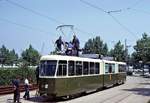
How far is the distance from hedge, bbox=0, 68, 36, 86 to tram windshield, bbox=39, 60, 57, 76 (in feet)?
28.1

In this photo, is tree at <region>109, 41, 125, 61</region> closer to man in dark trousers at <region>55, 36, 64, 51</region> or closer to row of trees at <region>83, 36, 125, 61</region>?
row of trees at <region>83, 36, 125, 61</region>

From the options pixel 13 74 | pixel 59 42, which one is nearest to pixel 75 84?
pixel 59 42

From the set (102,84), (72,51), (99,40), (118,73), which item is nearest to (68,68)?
(72,51)

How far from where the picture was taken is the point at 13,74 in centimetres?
3231

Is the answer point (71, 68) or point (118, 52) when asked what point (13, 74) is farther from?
point (118, 52)

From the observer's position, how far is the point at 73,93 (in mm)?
23953

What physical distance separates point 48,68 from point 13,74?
417 inches

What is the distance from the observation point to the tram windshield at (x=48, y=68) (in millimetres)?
22203

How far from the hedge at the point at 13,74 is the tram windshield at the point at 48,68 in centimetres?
857

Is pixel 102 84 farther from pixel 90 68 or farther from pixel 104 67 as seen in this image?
pixel 90 68

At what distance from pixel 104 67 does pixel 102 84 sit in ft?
5.14

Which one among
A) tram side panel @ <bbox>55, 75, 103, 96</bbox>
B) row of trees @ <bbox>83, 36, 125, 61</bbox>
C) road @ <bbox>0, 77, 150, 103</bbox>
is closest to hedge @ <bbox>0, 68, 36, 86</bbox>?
road @ <bbox>0, 77, 150, 103</bbox>

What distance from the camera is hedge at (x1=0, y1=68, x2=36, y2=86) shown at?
101ft

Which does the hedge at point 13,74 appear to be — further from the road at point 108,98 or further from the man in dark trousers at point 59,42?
the man in dark trousers at point 59,42
